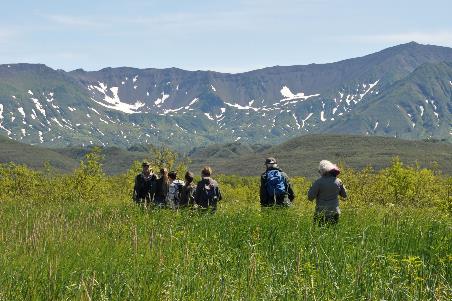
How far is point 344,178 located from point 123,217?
40.3m

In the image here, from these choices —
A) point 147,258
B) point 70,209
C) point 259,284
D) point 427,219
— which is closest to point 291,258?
point 259,284

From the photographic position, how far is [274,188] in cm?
1494

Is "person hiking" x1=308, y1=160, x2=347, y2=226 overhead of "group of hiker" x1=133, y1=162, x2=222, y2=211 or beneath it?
overhead

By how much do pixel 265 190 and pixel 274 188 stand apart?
0.32 meters

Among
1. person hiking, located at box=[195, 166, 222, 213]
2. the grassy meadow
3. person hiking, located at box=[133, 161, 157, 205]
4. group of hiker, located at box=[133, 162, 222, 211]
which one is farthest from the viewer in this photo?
person hiking, located at box=[133, 161, 157, 205]

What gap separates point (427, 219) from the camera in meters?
11.4

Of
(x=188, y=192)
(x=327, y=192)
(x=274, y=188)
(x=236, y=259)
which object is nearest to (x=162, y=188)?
(x=188, y=192)

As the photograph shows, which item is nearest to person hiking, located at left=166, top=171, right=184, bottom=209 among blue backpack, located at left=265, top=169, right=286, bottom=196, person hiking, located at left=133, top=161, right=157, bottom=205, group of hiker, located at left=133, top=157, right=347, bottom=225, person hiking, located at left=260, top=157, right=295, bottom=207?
group of hiker, located at left=133, top=157, right=347, bottom=225

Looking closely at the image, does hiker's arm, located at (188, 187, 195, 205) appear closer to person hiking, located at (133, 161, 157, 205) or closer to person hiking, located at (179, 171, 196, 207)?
person hiking, located at (179, 171, 196, 207)

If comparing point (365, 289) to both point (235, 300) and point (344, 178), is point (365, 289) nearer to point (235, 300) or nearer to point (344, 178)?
point (235, 300)

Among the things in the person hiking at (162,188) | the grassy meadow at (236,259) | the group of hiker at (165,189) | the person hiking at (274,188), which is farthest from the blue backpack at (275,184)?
the person hiking at (162,188)

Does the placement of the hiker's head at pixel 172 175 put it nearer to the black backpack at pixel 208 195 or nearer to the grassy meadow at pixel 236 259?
the black backpack at pixel 208 195

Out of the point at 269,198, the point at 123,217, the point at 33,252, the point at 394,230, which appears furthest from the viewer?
the point at 269,198

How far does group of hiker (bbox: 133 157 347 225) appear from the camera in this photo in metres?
12.5
